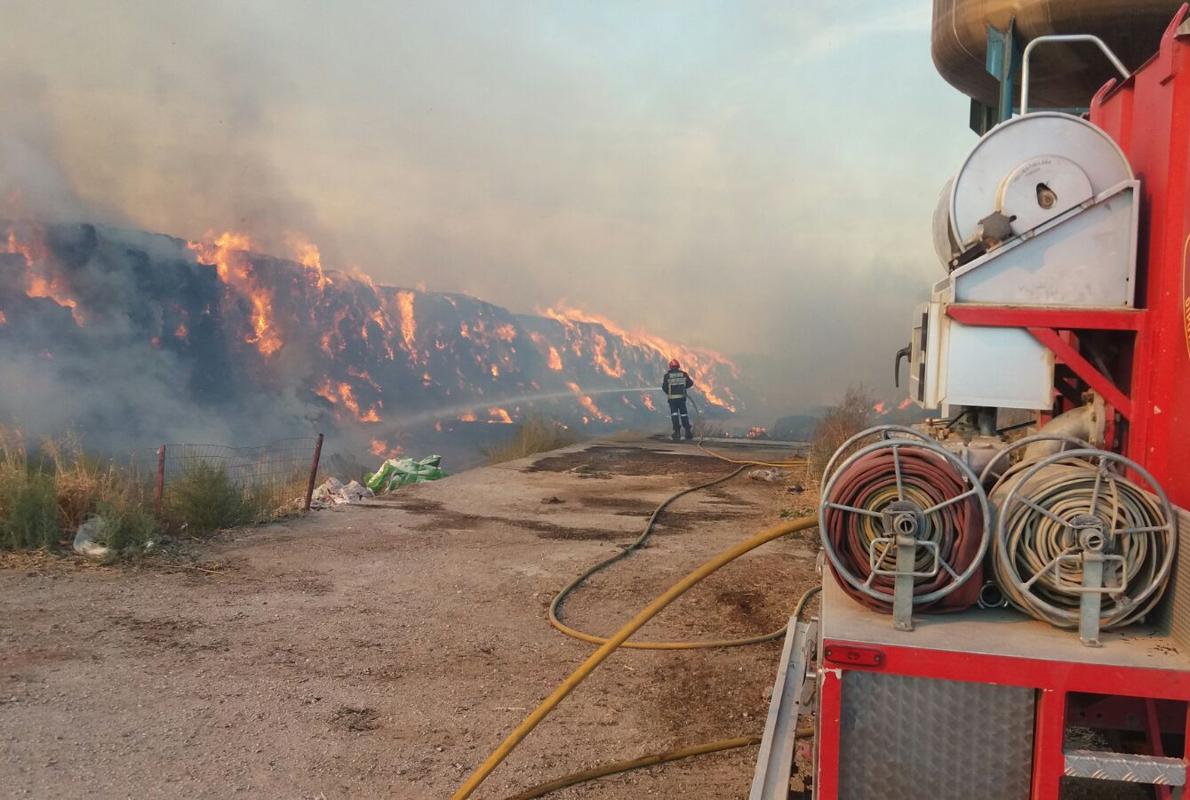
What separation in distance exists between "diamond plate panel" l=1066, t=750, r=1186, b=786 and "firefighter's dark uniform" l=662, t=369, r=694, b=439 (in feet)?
55.2

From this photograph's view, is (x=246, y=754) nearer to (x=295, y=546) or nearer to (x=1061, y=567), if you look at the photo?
(x=1061, y=567)

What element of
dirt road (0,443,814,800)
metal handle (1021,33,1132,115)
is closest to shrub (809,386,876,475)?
dirt road (0,443,814,800)

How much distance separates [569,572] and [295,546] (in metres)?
2.77

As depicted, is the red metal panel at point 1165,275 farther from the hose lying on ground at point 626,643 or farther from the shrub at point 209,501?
the shrub at point 209,501

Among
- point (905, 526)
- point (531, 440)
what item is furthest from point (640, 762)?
point (531, 440)

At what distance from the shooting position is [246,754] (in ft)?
13.1

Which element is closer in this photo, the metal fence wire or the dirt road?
the dirt road

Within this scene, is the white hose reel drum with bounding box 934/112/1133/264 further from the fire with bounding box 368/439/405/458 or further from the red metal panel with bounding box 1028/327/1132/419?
the fire with bounding box 368/439/405/458

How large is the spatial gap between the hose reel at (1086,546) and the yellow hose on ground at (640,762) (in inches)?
66.6

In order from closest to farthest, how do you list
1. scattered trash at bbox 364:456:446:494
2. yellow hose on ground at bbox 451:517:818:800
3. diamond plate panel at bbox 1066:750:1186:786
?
diamond plate panel at bbox 1066:750:1186:786 < yellow hose on ground at bbox 451:517:818:800 < scattered trash at bbox 364:456:446:494

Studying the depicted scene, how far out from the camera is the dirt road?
3.89 metres

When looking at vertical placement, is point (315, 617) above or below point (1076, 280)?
below

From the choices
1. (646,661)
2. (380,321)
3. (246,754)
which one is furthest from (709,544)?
(380,321)

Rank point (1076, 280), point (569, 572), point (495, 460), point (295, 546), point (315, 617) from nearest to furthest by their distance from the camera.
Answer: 1. point (1076, 280)
2. point (315, 617)
3. point (569, 572)
4. point (295, 546)
5. point (495, 460)
